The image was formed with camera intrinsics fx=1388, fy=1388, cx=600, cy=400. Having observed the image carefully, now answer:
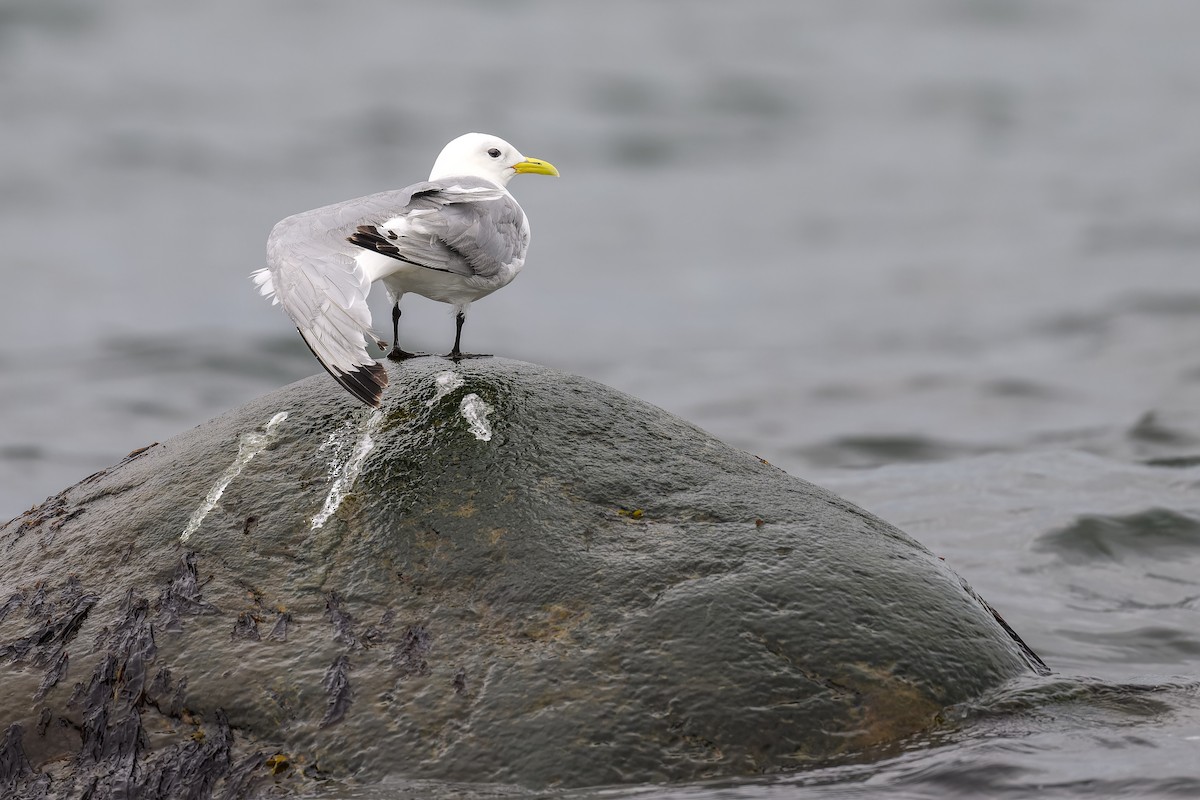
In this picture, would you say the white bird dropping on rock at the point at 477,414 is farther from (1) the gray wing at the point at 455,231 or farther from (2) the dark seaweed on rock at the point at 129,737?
(2) the dark seaweed on rock at the point at 129,737

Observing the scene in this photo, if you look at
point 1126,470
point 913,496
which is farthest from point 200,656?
point 1126,470

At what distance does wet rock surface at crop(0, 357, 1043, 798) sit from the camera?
4426 mm

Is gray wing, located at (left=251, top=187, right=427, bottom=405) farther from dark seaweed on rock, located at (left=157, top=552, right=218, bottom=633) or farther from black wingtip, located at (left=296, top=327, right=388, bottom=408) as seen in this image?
dark seaweed on rock, located at (left=157, top=552, right=218, bottom=633)

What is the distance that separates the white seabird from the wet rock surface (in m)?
0.51

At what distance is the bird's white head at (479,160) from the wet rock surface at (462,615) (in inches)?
64.4

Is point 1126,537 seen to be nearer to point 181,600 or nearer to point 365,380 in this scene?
point 365,380

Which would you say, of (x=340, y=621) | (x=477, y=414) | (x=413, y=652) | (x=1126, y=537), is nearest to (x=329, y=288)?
(x=477, y=414)

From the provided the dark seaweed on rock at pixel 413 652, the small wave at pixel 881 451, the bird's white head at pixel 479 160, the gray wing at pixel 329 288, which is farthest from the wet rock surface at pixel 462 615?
the small wave at pixel 881 451

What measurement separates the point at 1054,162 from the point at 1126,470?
1266 cm

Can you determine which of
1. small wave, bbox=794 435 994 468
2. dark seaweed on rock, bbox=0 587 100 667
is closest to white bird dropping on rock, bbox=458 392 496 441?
dark seaweed on rock, bbox=0 587 100 667

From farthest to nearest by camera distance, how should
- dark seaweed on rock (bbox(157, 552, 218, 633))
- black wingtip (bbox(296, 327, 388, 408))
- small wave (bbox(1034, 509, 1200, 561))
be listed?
small wave (bbox(1034, 509, 1200, 561))
dark seaweed on rock (bbox(157, 552, 218, 633))
black wingtip (bbox(296, 327, 388, 408))

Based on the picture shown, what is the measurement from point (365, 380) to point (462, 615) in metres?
0.87

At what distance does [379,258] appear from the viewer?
5.25 metres

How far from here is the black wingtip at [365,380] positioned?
4375mm
